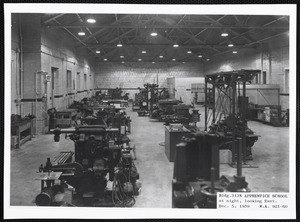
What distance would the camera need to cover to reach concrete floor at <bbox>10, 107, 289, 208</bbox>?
4.99 metres

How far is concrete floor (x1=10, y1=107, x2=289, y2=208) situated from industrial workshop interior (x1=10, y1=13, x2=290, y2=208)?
2 cm

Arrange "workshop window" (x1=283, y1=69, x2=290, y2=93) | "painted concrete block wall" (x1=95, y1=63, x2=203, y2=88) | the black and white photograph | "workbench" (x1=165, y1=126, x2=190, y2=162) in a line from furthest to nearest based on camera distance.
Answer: "painted concrete block wall" (x1=95, y1=63, x2=203, y2=88) < "workshop window" (x1=283, y1=69, x2=290, y2=93) < "workbench" (x1=165, y1=126, x2=190, y2=162) < the black and white photograph

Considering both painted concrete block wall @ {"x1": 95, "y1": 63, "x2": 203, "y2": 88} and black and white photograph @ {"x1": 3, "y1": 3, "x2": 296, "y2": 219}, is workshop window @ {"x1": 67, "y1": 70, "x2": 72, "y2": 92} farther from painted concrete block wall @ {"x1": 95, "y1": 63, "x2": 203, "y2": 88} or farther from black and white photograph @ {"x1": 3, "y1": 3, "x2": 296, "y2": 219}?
painted concrete block wall @ {"x1": 95, "y1": 63, "x2": 203, "y2": 88}

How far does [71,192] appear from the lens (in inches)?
190

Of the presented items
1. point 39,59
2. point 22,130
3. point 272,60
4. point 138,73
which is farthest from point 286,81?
point 138,73

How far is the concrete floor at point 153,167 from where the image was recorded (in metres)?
4.99

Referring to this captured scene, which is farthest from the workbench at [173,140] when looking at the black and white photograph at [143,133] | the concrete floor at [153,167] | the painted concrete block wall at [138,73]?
the painted concrete block wall at [138,73]

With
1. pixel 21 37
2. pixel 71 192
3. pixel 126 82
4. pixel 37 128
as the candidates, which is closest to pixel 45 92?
pixel 37 128

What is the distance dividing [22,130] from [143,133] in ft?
12.9

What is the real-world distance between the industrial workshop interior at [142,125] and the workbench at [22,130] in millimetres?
41

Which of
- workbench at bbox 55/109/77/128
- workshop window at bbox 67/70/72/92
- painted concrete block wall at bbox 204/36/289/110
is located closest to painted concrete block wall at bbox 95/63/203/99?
painted concrete block wall at bbox 204/36/289/110

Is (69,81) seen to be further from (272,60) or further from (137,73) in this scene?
(137,73)

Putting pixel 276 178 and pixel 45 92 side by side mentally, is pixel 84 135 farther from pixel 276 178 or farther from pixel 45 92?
pixel 45 92

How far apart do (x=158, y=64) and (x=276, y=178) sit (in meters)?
20.5
